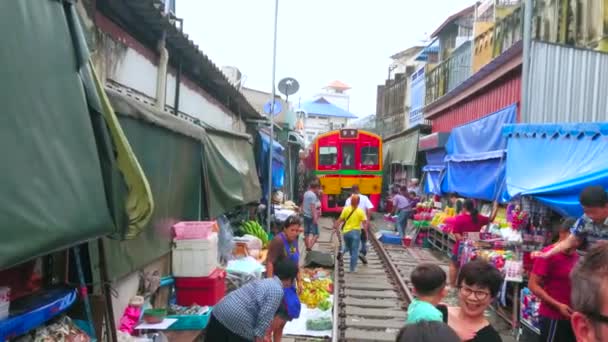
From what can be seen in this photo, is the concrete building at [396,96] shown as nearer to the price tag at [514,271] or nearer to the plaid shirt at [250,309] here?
the price tag at [514,271]

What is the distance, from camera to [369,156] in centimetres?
2347

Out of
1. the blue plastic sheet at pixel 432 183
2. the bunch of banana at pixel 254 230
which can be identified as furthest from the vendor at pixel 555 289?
the blue plastic sheet at pixel 432 183

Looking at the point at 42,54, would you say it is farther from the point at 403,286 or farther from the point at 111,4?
the point at 403,286

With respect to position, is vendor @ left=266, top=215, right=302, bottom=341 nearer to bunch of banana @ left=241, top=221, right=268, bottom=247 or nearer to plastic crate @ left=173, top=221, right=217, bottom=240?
plastic crate @ left=173, top=221, right=217, bottom=240

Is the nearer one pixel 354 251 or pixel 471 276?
pixel 471 276

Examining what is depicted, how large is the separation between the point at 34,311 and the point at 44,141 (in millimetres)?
1136

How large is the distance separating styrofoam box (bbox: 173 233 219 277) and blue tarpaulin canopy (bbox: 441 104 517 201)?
625 cm

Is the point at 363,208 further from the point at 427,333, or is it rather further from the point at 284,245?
the point at 427,333

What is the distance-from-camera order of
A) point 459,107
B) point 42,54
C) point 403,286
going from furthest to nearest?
1. point 459,107
2. point 403,286
3. point 42,54

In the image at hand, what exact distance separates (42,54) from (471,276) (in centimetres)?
271

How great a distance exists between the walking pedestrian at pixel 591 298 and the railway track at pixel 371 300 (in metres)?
5.61

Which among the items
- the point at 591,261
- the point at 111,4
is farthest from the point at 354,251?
the point at 591,261

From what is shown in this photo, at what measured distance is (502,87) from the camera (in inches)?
527

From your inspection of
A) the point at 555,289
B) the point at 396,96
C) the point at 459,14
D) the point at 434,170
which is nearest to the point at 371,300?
the point at 555,289
